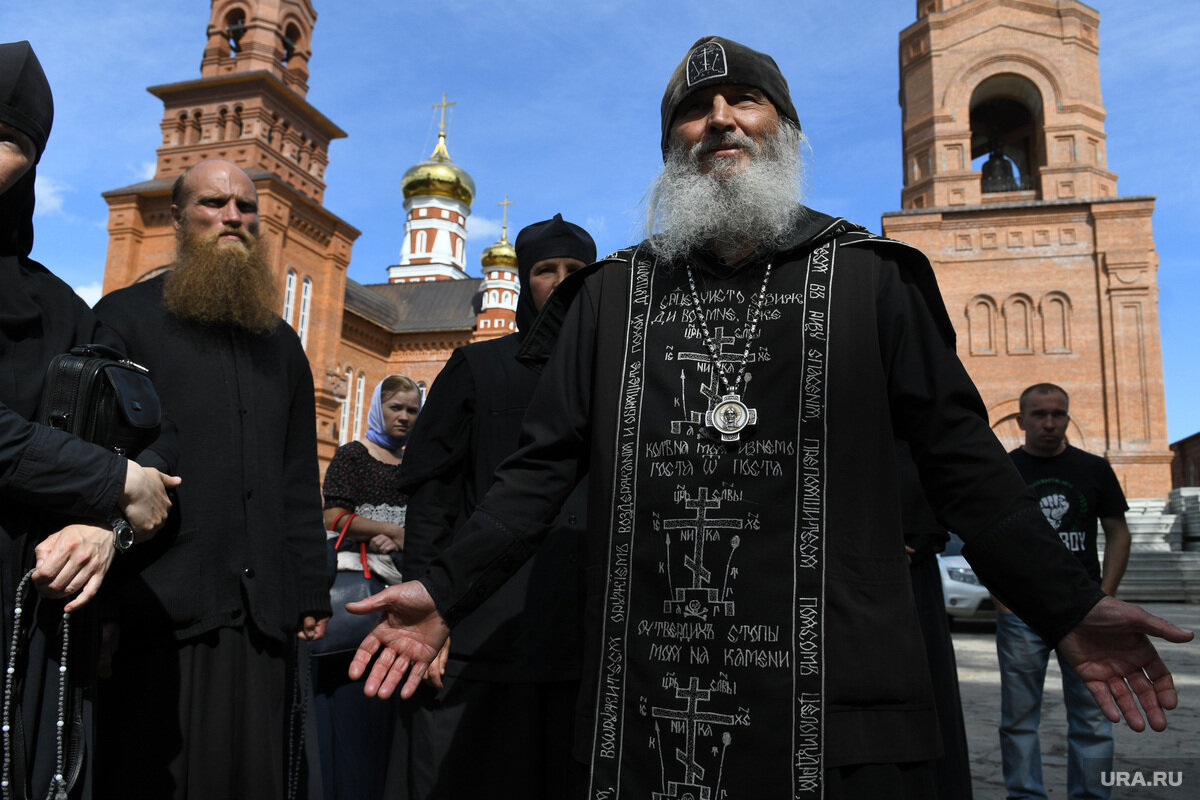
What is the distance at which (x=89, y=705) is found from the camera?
1.84 metres

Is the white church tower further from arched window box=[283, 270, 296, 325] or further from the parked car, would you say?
Answer: the parked car

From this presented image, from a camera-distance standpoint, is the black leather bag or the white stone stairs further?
the white stone stairs

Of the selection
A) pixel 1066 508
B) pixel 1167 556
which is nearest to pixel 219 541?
pixel 1066 508

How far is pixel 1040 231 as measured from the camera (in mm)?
25969

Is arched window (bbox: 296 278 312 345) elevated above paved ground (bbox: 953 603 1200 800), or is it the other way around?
arched window (bbox: 296 278 312 345)

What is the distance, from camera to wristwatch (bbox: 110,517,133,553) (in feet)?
6.01

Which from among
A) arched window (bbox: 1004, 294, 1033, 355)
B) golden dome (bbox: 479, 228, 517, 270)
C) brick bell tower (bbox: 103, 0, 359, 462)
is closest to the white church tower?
golden dome (bbox: 479, 228, 517, 270)

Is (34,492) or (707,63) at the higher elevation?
(707,63)

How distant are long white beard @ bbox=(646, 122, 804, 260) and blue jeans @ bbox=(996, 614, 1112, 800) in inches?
109

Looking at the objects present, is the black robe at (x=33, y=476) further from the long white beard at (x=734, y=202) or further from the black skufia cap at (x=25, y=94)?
the long white beard at (x=734, y=202)

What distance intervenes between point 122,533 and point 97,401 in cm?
30

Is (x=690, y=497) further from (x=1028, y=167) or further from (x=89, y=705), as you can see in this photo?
(x=1028, y=167)

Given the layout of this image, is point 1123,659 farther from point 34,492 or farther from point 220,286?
point 220,286

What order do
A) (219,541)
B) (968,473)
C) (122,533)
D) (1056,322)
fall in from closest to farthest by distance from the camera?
1. (968,473)
2. (122,533)
3. (219,541)
4. (1056,322)
